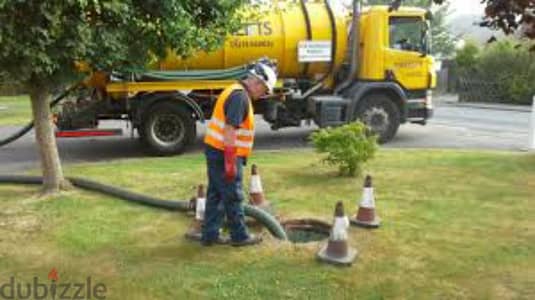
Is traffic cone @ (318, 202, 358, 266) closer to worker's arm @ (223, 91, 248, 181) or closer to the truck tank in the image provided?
worker's arm @ (223, 91, 248, 181)

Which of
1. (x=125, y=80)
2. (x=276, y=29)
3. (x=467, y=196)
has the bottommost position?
(x=467, y=196)

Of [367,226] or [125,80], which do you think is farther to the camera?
[125,80]

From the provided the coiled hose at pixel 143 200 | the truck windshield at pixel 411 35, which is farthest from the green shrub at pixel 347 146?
the truck windshield at pixel 411 35

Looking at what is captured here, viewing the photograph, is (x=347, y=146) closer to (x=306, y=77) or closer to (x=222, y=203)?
(x=222, y=203)

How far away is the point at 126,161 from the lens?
34.2 ft

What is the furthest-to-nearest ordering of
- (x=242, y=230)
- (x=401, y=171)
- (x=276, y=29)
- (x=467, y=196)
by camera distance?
(x=276, y=29)
(x=401, y=171)
(x=467, y=196)
(x=242, y=230)

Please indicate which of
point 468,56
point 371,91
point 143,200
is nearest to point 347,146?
point 143,200

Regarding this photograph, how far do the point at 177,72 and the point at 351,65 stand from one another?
11.7 feet

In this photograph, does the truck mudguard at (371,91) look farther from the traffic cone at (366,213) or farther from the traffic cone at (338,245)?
the traffic cone at (338,245)

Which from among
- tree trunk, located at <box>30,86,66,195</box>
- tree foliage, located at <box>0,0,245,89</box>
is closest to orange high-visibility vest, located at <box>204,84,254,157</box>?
tree foliage, located at <box>0,0,245,89</box>

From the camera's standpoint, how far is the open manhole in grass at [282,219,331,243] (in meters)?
6.14

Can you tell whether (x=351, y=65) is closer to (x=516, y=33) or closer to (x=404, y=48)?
(x=404, y=48)

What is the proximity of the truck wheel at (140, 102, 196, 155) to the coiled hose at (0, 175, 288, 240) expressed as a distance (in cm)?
324

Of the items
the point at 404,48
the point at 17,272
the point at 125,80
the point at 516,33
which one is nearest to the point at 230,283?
the point at 17,272
